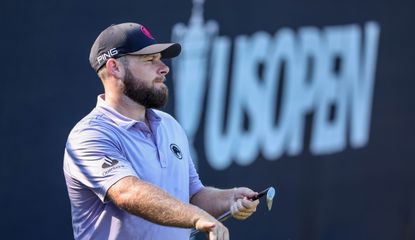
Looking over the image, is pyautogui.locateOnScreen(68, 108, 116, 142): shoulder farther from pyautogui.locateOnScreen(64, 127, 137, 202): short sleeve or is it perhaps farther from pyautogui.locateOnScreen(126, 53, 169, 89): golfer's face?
pyautogui.locateOnScreen(126, 53, 169, 89): golfer's face

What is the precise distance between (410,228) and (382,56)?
1321mm

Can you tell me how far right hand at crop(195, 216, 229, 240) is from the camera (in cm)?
326

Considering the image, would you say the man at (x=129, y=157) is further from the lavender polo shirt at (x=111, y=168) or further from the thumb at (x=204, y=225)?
the thumb at (x=204, y=225)

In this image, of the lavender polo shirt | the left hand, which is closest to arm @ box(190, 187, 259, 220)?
the left hand

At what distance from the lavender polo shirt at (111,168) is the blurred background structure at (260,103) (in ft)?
4.55

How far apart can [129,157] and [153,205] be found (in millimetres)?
325

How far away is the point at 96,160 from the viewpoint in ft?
11.9

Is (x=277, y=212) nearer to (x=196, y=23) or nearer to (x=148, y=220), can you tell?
(x=196, y=23)

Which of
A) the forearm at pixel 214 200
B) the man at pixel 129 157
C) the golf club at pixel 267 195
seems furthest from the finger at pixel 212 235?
the forearm at pixel 214 200

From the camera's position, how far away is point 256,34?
6.36m

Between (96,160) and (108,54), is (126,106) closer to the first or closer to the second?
(108,54)

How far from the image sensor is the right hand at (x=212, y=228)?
10.7 feet

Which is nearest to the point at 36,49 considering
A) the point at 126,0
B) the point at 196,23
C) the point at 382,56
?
the point at 126,0

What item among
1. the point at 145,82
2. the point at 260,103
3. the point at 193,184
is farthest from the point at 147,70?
the point at 260,103
